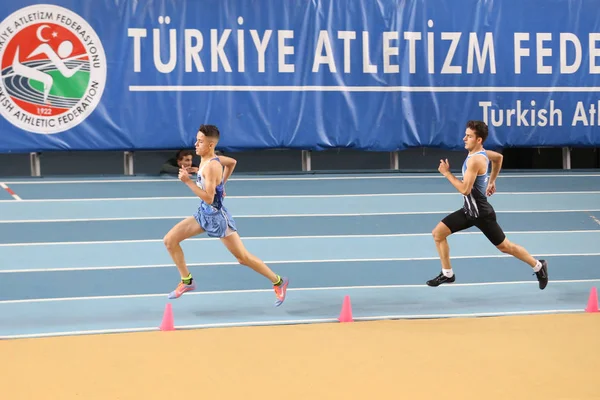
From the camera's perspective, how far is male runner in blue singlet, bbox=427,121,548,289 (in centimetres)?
788

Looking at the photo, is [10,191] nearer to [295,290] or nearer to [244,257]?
[295,290]

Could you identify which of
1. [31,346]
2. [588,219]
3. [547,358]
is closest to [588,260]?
[588,219]

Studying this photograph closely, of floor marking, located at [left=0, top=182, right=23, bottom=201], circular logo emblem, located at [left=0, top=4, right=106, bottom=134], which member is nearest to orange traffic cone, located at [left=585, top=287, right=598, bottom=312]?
circular logo emblem, located at [left=0, top=4, right=106, bottom=134]

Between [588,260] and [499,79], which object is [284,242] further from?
[499,79]

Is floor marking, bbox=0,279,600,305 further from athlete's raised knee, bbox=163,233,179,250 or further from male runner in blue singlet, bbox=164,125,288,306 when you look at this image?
athlete's raised knee, bbox=163,233,179,250

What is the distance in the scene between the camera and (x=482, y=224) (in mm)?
8039

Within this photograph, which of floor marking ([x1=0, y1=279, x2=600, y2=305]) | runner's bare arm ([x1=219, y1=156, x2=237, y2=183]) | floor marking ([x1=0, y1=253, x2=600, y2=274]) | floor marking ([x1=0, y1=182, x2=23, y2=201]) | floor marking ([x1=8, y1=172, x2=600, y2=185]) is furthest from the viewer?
floor marking ([x1=8, y1=172, x2=600, y2=185])

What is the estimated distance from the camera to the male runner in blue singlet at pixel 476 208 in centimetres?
788

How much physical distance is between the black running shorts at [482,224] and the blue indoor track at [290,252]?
0.66m

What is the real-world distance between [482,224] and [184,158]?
16.9 feet

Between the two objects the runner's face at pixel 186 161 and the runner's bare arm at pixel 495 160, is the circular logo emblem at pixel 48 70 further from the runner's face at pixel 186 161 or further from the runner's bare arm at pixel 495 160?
the runner's bare arm at pixel 495 160

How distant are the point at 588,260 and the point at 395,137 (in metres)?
3.61

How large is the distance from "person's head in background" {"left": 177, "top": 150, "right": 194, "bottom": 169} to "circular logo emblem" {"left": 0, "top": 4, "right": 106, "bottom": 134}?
131 centimetres

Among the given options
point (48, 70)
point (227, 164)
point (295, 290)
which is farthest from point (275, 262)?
point (48, 70)
